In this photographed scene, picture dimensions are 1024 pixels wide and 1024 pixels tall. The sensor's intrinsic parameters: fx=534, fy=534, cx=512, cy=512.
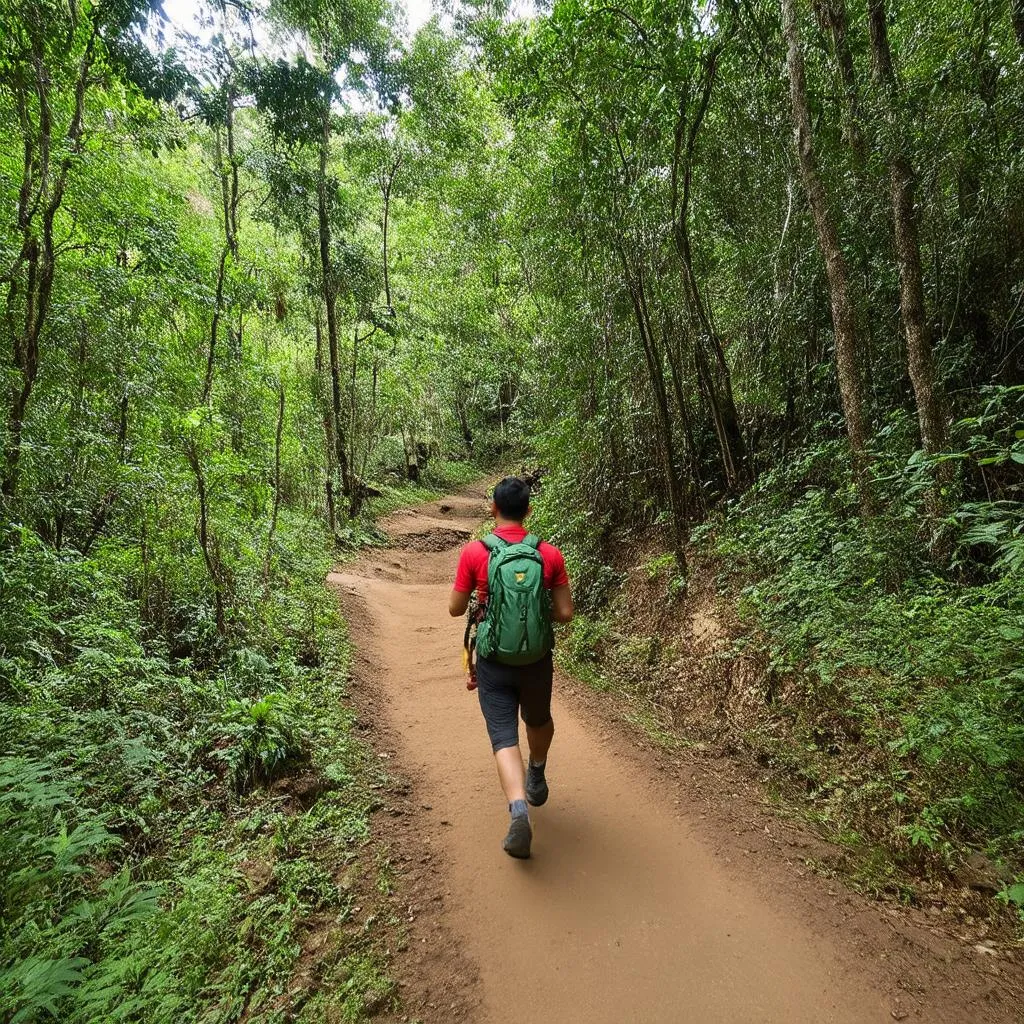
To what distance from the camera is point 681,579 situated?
6.59 meters

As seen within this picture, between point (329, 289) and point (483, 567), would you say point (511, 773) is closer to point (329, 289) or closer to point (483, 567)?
point (483, 567)

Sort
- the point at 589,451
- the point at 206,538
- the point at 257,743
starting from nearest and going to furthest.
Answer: the point at 257,743
the point at 206,538
the point at 589,451

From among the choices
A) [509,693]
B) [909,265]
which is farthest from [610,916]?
[909,265]

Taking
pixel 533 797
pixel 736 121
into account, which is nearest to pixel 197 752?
pixel 533 797

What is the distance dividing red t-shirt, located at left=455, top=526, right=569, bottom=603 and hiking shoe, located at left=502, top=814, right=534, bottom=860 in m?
1.23

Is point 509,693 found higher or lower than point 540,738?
higher

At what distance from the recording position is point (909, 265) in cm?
465

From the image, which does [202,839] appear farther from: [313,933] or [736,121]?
[736,121]

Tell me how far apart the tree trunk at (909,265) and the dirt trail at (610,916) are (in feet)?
12.2

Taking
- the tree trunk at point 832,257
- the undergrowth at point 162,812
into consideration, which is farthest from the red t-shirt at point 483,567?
the tree trunk at point 832,257

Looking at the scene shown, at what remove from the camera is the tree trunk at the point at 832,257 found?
4652 millimetres

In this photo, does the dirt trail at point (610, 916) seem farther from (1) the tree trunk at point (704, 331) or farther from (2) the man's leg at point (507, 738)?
(1) the tree trunk at point (704, 331)

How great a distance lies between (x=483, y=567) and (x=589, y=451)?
6.53m

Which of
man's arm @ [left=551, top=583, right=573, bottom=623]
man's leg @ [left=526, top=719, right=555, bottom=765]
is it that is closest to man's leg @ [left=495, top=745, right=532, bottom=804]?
man's leg @ [left=526, top=719, right=555, bottom=765]
